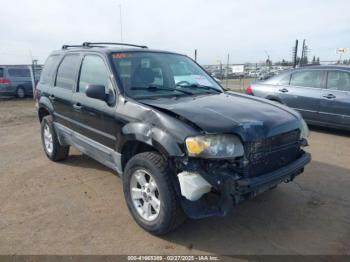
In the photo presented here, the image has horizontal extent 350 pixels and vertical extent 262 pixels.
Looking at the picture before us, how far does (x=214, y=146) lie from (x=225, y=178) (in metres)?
0.30

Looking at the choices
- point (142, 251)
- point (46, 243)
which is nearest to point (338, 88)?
point (142, 251)

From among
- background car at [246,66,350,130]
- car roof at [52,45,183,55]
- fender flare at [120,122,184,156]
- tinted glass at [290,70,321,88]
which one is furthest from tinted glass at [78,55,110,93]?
tinted glass at [290,70,321,88]

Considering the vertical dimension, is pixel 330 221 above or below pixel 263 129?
below

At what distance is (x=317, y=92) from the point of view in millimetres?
7629

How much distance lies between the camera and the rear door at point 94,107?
151 inches

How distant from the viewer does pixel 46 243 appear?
3.25 metres

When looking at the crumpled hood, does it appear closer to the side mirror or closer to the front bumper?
the front bumper

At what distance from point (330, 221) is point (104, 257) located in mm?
2455

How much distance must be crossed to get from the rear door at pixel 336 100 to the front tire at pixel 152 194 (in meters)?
5.52

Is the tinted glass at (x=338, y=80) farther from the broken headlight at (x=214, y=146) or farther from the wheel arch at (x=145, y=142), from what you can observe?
the wheel arch at (x=145, y=142)

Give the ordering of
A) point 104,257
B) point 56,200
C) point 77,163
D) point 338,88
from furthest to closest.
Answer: point 338,88, point 77,163, point 56,200, point 104,257

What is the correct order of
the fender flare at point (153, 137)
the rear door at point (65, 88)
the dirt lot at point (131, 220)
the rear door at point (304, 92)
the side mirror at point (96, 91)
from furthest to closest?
1. the rear door at point (304, 92)
2. the rear door at point (65, 88)
3. the side mirror at point (96, 91)
4. the dirt lot at point (131, 220)
5. the fender flare at point (153, 137)

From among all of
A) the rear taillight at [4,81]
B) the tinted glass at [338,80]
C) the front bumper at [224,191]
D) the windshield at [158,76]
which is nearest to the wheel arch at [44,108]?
the windshield at [158,76]

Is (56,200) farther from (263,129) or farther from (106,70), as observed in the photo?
(263,129)
